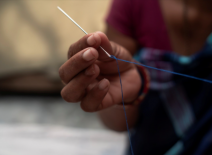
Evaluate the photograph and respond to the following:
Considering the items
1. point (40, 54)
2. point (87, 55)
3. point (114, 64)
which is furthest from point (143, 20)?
point (40, 54)

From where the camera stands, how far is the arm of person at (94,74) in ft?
1.06

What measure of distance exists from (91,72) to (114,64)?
100 millimetres

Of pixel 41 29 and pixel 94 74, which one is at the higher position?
pixel 41 29

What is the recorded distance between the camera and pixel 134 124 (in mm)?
691

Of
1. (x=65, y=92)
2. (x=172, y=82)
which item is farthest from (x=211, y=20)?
(x=65, y=92)

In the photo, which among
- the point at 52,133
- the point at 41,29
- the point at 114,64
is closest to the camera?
the point at 114,64

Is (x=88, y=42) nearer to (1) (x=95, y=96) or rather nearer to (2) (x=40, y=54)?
(1) (x=95, y=96)

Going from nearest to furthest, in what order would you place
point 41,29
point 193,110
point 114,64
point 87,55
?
point 87,55, point 114,64, point 193,110, point 41,29

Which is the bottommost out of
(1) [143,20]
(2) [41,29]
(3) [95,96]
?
(3) [95,96]

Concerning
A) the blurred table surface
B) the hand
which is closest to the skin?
the hand

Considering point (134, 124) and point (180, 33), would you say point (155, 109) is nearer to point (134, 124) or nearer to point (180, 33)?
point (134, 124)

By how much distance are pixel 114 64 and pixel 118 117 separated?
0.88 feet

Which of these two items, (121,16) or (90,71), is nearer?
(90,71)

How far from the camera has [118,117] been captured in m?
0.62
